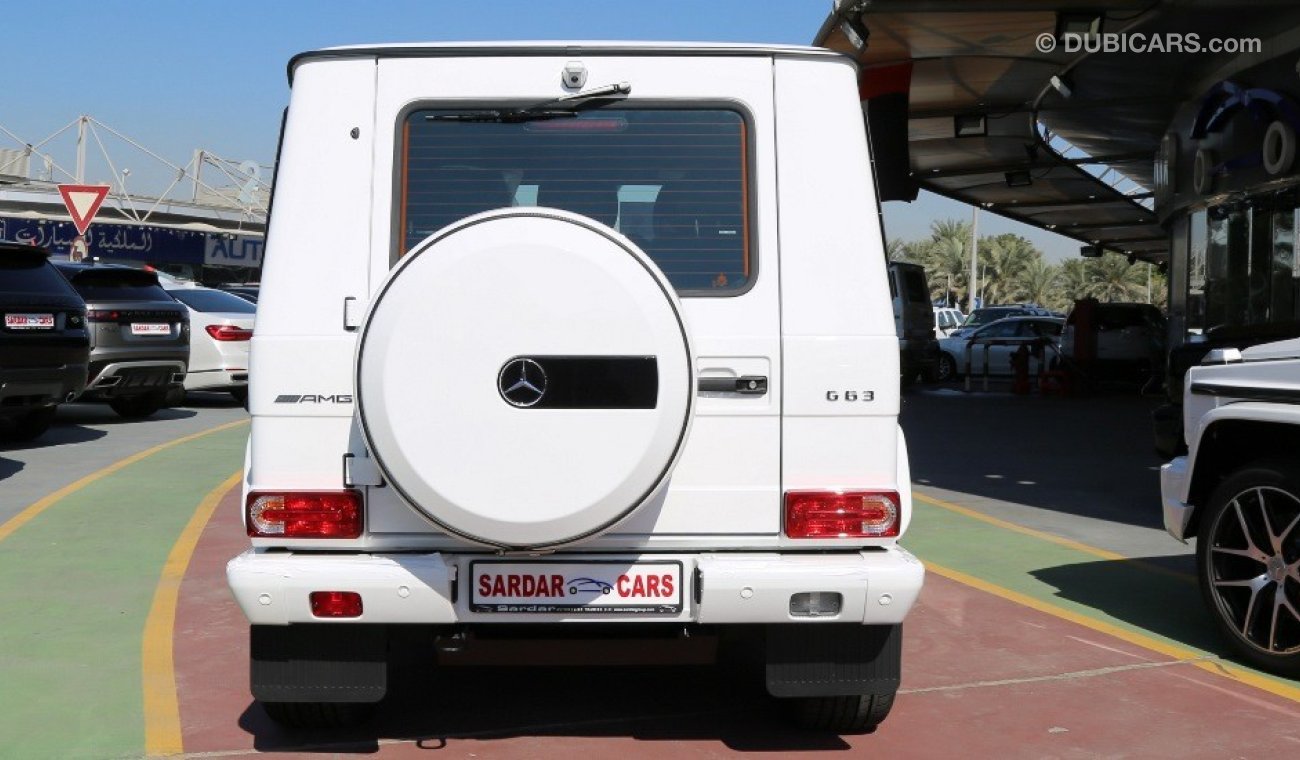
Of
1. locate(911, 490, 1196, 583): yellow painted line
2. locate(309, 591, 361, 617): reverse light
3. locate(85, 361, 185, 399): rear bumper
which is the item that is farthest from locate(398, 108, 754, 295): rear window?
locate(85, 361, 185, 399): rear bumper

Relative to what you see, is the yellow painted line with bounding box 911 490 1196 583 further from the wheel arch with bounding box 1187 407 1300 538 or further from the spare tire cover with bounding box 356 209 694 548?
the spare tire cover with bounding box 356 209 694 548

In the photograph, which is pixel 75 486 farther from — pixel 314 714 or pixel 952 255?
pixel 952 255

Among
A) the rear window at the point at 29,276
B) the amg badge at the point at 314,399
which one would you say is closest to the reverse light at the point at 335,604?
the amg badge at the point at 314,399

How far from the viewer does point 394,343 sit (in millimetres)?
3922

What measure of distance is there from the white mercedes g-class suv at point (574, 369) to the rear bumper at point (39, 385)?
8.49 meters

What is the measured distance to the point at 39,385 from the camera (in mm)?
12383

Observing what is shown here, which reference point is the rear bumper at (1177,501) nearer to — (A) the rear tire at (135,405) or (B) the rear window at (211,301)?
(A) the rear tire at (135,405)

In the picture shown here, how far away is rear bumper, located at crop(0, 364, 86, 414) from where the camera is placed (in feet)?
39.6

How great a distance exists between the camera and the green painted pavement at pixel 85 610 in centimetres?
483

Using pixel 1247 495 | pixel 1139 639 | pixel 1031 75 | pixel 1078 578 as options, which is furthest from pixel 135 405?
pixel 1247 495

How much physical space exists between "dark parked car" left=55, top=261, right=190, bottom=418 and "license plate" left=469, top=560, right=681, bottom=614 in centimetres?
1169

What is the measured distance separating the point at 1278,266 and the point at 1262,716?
11.4 m

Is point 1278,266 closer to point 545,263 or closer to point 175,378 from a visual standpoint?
point 175,378

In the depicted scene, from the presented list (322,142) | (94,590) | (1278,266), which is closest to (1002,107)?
(1278,266)
